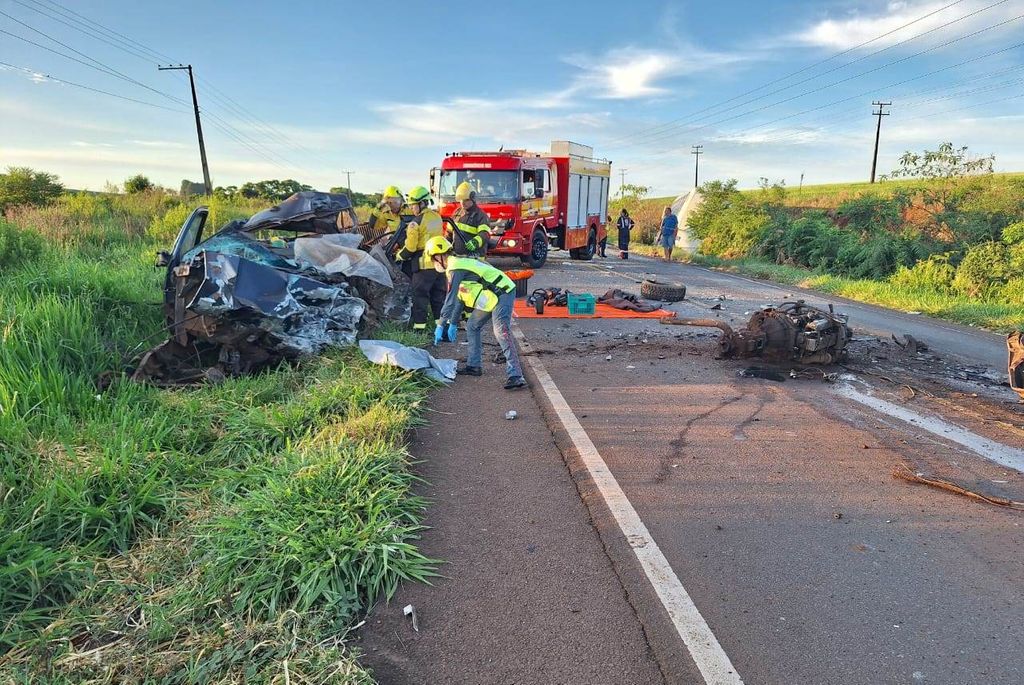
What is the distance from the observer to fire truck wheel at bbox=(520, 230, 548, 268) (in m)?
16.1

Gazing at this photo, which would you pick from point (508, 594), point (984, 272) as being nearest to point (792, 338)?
point (508, 594)

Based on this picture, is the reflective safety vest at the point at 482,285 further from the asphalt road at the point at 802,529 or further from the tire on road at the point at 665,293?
the tire on road at the point at 665,293

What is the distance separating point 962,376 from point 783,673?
5886mm

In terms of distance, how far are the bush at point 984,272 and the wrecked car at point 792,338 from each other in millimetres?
8447

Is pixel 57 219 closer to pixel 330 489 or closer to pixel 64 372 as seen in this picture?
pixel 64 372

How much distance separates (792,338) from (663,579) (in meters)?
4.66

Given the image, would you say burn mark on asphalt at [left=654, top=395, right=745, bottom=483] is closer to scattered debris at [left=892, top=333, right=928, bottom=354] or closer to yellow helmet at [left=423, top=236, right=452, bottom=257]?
yellow helmet at [left=423, top=236, right=452, bottom=257]

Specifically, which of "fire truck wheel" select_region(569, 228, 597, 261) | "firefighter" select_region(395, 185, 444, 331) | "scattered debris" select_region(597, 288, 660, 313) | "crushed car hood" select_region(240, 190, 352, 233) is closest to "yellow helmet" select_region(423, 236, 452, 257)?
"firefighter" select_region(395, 185, 444, 331)

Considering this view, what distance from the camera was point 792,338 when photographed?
269 inches

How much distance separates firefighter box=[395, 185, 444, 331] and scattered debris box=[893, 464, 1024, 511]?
568cm

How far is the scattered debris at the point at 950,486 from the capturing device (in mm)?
3738

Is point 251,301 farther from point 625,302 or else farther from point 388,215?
point 625,302

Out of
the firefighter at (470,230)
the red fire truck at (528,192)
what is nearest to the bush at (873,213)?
the red fire truck at (528,192)

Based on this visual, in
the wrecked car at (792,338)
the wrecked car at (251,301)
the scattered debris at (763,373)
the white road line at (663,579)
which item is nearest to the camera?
the white road line at (663,579)
